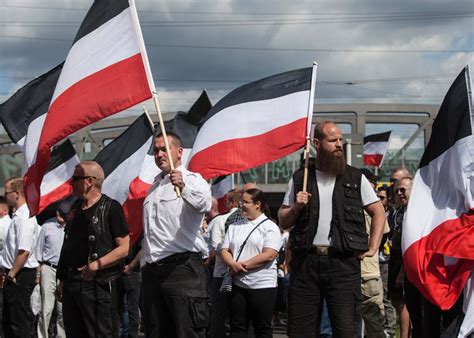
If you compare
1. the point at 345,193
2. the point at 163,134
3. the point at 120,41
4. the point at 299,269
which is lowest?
the point at 299,269

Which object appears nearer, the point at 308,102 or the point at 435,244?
the point at 435,244

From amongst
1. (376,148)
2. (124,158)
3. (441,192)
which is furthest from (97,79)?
(376,148)

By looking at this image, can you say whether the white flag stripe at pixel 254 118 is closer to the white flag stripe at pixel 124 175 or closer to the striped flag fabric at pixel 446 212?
the white flag stripe at pixel 124 175

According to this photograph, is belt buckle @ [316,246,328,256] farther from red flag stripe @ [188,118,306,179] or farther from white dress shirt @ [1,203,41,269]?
white dress shirt @ [1,203,41,269]

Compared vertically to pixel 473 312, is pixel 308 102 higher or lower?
higher

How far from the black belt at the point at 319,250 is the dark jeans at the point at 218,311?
285 cm

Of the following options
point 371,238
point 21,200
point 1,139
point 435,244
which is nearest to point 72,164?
point 21,200

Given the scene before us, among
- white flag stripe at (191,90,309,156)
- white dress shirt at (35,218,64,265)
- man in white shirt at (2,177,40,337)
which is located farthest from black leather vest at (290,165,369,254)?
white dress shirt at (35,218,64,265)

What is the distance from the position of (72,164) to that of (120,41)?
5.12 meters

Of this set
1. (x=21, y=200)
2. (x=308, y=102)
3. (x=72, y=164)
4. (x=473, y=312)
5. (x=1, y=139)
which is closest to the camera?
(x=473, y=312)

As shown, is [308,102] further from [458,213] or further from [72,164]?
[72,164]

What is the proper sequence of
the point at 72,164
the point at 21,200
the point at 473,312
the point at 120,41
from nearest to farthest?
1. the point at 473,312
2. the point at 120,41
3. the point at 21,200
4. the point at 72,164

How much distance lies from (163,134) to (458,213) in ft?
8.72

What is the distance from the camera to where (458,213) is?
6230 mm
